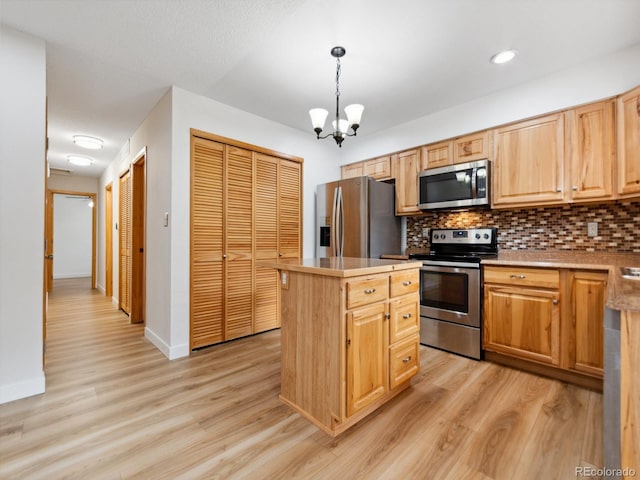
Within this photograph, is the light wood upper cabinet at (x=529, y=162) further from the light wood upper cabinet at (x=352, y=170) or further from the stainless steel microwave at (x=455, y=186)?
the light wood upper cabinet at (x=352, y=170)

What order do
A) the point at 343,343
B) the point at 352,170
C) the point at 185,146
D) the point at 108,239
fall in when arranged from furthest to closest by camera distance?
the point at 108,239 → the point at 352,170 → the point at 185,146 → the point at 343,343

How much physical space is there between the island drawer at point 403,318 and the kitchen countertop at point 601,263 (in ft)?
3.14

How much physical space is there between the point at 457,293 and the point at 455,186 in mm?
1124

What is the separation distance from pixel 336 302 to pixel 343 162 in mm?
3174

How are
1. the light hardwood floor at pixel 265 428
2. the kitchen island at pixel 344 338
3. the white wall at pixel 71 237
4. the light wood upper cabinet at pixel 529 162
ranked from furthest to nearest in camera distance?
the white wall at pixel 71 237 < the light wood upper cabinet at pixel 529 162 < the kitchen island at pixel 344 338 < the light hardwood floor at pixel 265 428

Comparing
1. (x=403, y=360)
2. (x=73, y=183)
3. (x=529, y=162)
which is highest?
(x=73, y=183)

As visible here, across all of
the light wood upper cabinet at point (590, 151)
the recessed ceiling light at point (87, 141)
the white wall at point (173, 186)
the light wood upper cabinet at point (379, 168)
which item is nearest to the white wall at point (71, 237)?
the recessed ceiling light at point (87, 141)

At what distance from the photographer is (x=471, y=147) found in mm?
3064

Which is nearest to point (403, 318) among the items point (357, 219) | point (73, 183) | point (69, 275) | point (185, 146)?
point (357, 219)

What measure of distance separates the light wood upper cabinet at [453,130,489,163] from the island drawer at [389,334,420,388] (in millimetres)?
2016

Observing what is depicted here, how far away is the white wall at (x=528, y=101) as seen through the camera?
7.47ft

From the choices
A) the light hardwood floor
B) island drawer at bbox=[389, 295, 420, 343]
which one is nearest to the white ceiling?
island drawer at bbox=[389, 295, 420, 343]

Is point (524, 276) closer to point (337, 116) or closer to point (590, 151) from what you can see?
point (590, 151)

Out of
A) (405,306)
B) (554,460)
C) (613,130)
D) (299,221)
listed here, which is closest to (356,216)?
(299,221)
